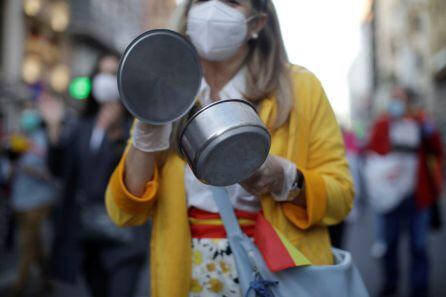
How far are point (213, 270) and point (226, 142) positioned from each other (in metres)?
A: 0.57

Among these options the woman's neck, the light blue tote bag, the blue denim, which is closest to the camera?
the light blue tote bag

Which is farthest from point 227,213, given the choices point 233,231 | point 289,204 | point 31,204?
point 31,204

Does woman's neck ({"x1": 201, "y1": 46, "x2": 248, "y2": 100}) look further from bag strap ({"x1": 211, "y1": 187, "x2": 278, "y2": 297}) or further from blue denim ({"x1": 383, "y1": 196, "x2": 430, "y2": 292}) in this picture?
blue denim ({"x1": 383, "y1": 196, "x2": 430, "y2": 292})

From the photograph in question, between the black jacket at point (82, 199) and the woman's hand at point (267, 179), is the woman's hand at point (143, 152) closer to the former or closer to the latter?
the woman's hand at point (267, 179)

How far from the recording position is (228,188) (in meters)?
1.90

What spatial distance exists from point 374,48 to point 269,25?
2731 inches

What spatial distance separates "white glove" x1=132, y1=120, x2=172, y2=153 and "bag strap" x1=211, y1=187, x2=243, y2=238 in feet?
0.76

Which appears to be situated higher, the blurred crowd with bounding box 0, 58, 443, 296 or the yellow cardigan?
the yellow cardigan

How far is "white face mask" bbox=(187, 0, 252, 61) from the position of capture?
76.3 inches

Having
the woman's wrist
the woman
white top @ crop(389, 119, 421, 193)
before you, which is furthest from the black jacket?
white top @ crop(389, 119, 421, 193)

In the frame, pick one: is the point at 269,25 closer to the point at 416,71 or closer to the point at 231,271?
the point at 231,271

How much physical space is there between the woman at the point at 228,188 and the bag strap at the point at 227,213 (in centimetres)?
7

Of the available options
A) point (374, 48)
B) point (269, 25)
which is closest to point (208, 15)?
point (269, 25)

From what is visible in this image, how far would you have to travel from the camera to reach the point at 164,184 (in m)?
1.93
